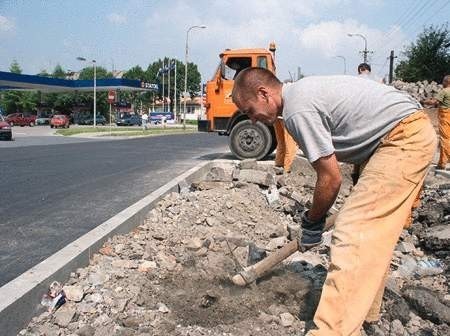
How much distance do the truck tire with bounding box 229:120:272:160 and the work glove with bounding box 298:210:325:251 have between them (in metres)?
8.17

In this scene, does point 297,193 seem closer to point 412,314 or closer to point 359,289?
point 412,314

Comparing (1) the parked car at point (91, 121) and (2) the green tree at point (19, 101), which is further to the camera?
(2) the green tree at point (19, 101)

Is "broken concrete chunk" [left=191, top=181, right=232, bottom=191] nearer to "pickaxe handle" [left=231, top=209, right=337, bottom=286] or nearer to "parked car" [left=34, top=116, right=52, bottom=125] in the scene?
"pickaxe handle" [left=231, top=209, right=337, bottom=286]

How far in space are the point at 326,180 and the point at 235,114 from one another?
9.09m

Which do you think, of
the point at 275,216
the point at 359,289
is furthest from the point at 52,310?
the point at 275,216

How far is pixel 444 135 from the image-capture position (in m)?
9.91

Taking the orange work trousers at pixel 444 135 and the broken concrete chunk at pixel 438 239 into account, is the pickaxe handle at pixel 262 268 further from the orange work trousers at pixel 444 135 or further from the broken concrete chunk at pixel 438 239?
the orange work trousers at pixel 444 135

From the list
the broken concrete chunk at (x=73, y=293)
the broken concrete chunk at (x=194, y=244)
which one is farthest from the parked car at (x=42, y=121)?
the broken concrete chunk at (x=73, y=293)

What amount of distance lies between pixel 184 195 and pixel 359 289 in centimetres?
489

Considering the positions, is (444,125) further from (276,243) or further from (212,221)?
(276,243)

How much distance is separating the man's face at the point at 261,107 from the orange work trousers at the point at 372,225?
2.05ft

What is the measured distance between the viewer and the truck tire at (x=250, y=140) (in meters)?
11.4

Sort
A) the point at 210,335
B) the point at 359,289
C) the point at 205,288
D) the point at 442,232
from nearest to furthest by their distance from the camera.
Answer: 1. the point at 359,289
2. the point at 210,335
3. the point at 205,288
4. the point at 442,232

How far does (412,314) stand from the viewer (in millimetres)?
3670
